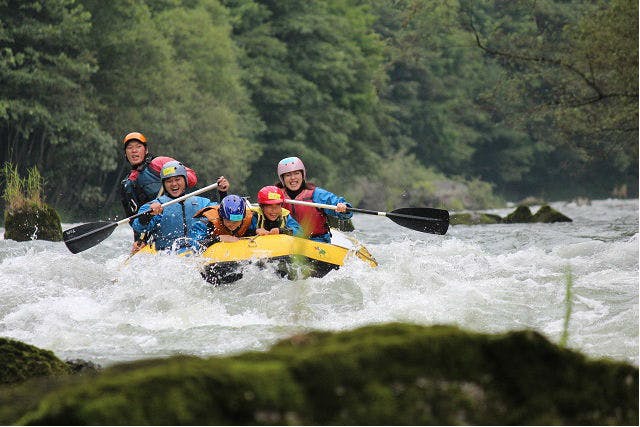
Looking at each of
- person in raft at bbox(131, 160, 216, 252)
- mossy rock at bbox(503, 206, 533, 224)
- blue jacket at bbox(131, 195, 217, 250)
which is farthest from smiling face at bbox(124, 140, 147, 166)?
mossy rock at bbox(503, 206, 533, 224)

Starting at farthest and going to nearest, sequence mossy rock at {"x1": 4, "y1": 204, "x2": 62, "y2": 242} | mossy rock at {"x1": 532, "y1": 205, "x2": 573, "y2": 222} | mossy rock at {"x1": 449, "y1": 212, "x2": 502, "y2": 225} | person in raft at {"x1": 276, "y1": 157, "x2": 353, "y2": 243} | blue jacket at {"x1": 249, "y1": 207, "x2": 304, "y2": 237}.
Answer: mossy rock at {"x1": 449, "y1": 212, "x2": 502, "y2": 225}
mossy rock at {"x1": 532, "y1": 205, "x2": 573, "y2": 222}
mossy rock at {"x1": 4, "y1": 204, "x2": 62, "y2": 242}
person in raft at {"x1": 276, "y1": 157, "x2": 353, "y2": 243}
blue jacket at {"x1": 249, "y1": 207, "x2": 304, "y2": 237}

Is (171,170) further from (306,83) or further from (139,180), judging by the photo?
(306,83)

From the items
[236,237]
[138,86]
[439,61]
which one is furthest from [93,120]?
[439,61]

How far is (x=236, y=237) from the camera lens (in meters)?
9.89

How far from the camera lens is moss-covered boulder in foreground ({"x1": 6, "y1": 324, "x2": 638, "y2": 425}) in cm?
293

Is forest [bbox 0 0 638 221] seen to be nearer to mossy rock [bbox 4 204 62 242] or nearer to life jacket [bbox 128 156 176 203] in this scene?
mossy rock [bbox 4 204 62 242]

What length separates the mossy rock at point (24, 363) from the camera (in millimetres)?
4926

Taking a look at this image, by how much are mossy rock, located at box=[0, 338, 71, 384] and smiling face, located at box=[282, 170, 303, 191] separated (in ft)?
20.3

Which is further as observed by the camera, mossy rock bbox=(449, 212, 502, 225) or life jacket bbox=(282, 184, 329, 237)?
mossy rock bbox=(449, 212, 502, 225)

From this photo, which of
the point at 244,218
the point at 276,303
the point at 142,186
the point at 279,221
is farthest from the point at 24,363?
the point at 142,186

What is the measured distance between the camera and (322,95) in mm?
45125

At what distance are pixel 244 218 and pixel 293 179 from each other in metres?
1.29

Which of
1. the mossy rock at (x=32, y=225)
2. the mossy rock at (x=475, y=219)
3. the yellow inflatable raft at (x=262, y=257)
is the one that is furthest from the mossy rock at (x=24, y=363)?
the mossy rock at (x=475, y=219)

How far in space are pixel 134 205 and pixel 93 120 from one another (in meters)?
17.1
